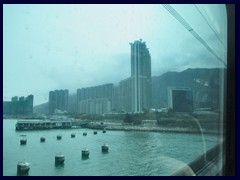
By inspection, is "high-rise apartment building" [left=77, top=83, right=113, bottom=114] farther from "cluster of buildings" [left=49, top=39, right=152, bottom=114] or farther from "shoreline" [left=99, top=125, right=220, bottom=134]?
"shoreline" [left=99, top=125, right=220, bottom=134]

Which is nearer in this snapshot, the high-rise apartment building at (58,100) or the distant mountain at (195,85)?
the high-rise apartment building at (58,100)

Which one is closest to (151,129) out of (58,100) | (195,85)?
(195,85)

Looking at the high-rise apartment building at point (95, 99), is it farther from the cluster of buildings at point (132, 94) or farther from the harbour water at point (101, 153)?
the harbour water at point (101, 153)

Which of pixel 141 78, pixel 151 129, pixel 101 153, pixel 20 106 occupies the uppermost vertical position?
pixel 141 78

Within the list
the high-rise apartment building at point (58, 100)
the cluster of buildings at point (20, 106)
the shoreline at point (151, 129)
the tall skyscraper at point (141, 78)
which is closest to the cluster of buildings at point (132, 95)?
the tall skyscraper at point (141, 78)

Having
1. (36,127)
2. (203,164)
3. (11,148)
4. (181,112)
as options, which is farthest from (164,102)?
(11,148)

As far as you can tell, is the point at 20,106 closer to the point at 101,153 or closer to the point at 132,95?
the point at 132,95
